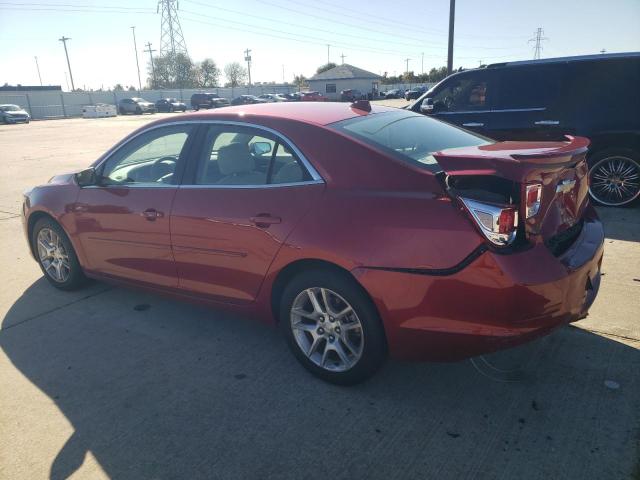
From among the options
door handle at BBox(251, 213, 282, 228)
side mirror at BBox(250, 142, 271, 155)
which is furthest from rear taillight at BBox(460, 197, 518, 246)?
side mirror at BBox(250, 142, 271, 155)

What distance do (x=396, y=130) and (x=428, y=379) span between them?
1.61 metres

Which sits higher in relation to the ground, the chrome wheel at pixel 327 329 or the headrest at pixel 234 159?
the headrest at pixel 234 159

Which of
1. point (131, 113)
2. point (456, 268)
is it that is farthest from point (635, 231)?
point (131, 113)

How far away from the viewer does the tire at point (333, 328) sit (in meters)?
2.73

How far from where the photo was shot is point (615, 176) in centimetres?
649

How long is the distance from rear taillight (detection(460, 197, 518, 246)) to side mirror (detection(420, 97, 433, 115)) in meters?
5.51

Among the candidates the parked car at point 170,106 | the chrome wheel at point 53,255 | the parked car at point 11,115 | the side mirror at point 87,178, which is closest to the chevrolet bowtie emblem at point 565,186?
the side mirror at point 87,178

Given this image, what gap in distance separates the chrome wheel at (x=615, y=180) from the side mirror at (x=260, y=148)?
519 cm

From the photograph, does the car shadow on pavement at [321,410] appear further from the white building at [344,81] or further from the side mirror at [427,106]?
the white building at [344,81]

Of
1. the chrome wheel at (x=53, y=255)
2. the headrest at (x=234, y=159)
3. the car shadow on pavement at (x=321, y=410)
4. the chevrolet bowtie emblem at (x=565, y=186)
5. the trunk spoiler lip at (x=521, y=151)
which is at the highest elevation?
the trunk spoiler lip at (x=521, y=151)

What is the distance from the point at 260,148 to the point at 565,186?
1871 mm

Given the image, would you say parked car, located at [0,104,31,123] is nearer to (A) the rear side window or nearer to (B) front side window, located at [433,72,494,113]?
(B) front side window, located at [433,72,494,113]

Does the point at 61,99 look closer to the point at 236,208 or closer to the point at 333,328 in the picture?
the point at 236,208

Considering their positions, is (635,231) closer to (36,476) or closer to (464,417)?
(464,417)
